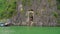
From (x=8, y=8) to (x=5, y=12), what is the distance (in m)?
0.71

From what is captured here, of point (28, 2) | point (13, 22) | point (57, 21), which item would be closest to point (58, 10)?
point (57, 21)

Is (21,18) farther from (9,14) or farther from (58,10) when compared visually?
(58,10)

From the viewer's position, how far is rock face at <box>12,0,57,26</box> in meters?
29.3

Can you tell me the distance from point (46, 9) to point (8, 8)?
17.8 feet

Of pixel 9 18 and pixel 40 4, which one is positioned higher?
pixel 40 4

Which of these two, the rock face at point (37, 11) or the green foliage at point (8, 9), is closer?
the rock face at point (37, 11)

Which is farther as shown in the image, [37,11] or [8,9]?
[8,9]

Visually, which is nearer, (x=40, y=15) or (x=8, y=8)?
(x=40, y=15)

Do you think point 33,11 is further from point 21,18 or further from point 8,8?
point 8,8

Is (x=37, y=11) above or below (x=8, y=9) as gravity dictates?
below

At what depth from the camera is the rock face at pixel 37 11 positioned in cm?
2933

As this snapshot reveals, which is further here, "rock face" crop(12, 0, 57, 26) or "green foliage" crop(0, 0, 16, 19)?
"green foliage" crop(0, 0, 16, 19)

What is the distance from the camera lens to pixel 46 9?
3031 cm

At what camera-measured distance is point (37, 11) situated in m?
30.4
